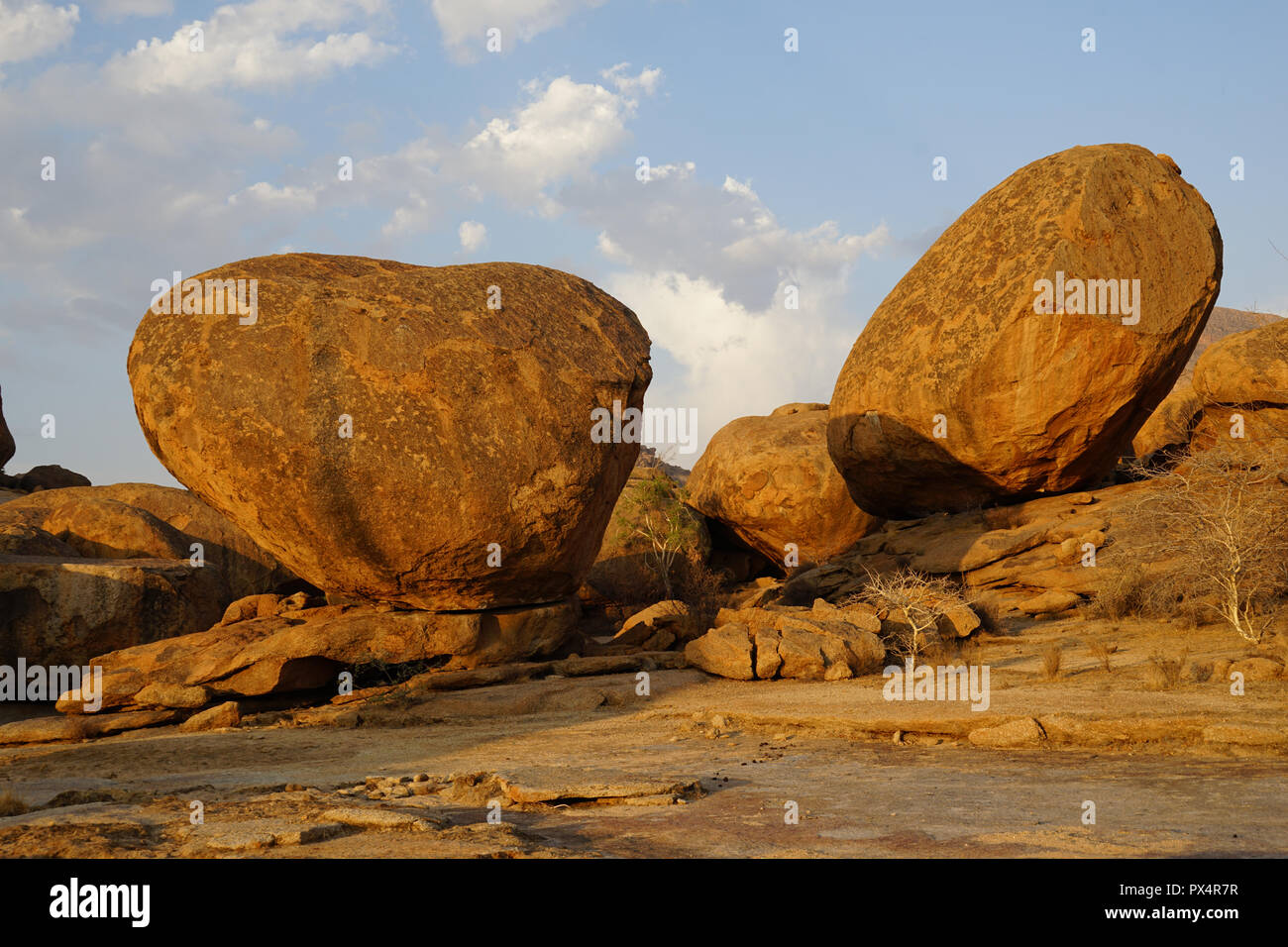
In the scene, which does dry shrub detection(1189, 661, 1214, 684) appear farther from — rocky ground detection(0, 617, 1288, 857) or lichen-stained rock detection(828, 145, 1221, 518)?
lichen-stained rock detection(828, 145, 1221, 518)

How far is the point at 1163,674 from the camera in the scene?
24.2 feet

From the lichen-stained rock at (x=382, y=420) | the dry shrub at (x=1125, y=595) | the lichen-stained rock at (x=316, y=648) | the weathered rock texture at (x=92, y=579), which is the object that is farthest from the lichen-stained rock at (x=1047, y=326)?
the weathered rock texture at (x=92, y=579)

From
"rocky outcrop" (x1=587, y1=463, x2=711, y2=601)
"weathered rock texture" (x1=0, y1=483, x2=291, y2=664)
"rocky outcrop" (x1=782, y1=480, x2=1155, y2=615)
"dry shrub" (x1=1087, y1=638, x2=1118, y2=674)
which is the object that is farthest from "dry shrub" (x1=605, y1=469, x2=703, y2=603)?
"dry shrub" (x1=1087, y1=638, x2=1118, y2=674)

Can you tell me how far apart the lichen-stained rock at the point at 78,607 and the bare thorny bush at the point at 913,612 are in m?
7.20

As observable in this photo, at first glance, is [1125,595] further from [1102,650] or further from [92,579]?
[92,579]

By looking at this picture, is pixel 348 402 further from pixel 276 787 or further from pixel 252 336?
pixel 276 787

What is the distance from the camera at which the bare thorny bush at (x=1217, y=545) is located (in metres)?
9.07

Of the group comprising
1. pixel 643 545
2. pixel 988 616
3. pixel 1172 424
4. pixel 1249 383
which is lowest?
pixel 988 616

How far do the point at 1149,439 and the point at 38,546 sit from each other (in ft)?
53.3

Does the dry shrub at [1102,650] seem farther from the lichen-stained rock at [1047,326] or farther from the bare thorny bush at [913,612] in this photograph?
the lichen-stained rock at [1047,326]

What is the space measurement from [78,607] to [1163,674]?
31.0 feet

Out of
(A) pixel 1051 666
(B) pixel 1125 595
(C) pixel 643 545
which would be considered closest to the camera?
(A) pixel 1051 666

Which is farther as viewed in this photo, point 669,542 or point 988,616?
point 669,542

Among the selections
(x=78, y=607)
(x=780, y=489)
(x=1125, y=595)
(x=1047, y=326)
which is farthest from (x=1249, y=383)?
(x=78, y=607)
